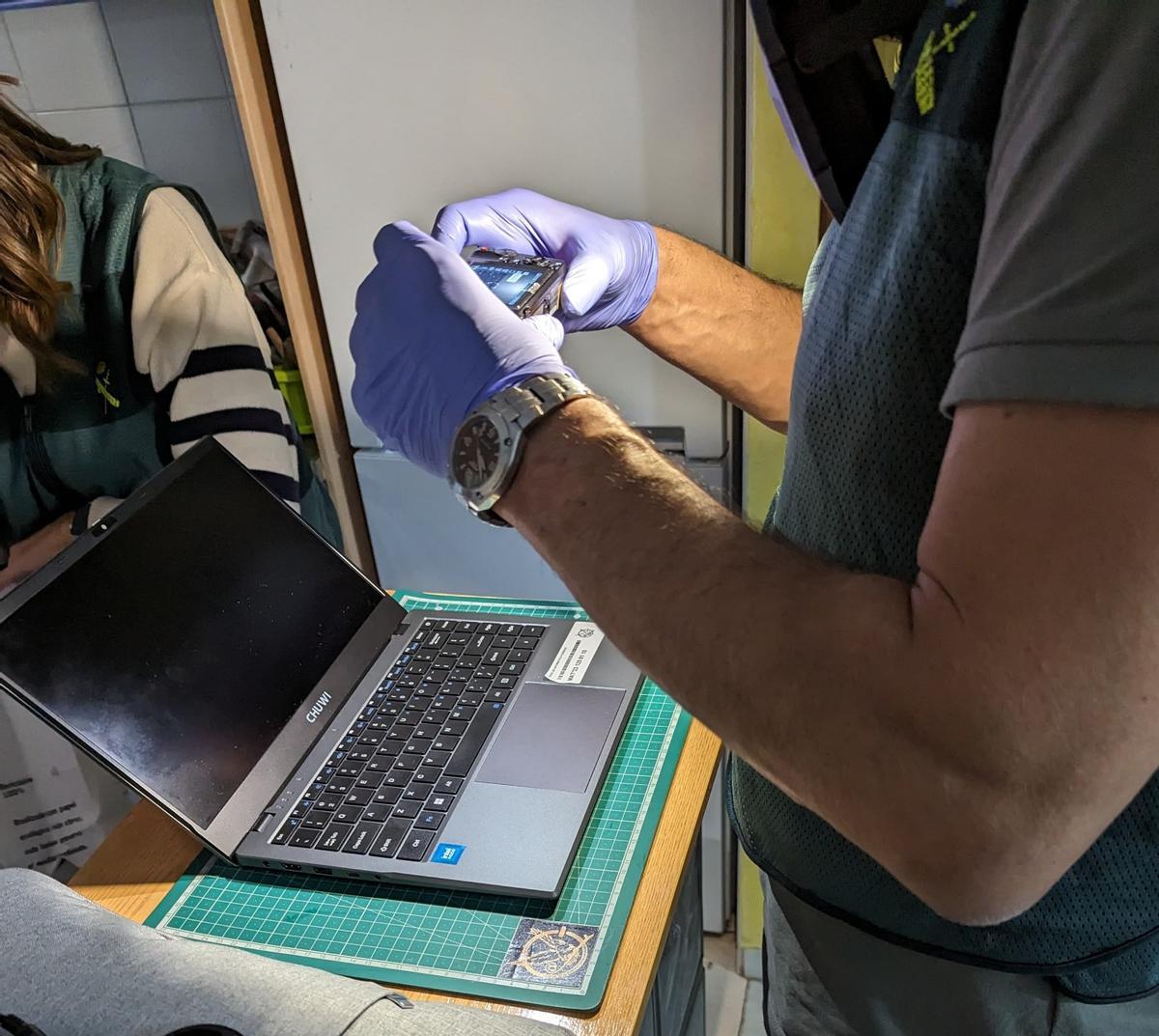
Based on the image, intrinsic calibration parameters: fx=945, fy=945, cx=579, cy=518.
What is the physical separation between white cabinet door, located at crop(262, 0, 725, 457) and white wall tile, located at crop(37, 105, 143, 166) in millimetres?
494

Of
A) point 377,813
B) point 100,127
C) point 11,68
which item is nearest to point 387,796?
point 377,813

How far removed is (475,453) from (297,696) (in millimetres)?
369

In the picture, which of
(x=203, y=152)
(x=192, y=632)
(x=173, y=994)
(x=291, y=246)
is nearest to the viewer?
(x=173, y=994)

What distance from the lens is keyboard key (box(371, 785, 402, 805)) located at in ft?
2.41

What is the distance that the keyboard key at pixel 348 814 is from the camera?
72 centimetres

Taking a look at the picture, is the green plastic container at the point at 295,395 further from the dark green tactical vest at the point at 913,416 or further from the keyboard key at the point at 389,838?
the dark green tactical vest at the point at 913,416

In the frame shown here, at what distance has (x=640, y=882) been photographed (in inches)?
26.3

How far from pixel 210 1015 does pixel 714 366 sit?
72 cm

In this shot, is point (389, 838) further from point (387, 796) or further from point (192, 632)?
point (192, 632)

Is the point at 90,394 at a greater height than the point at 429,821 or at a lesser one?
greater

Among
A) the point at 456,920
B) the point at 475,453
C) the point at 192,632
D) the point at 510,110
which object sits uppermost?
the point at 510,110

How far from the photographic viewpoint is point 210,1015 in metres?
0.45

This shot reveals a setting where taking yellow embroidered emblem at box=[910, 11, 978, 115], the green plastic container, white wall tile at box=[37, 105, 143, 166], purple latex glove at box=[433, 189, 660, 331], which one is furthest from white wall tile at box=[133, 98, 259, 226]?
yellow embroidered emblem at box=[910, 11, 978, 115]

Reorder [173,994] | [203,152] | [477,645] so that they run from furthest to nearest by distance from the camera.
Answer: [203,152]
[477,645]
[173,994]
